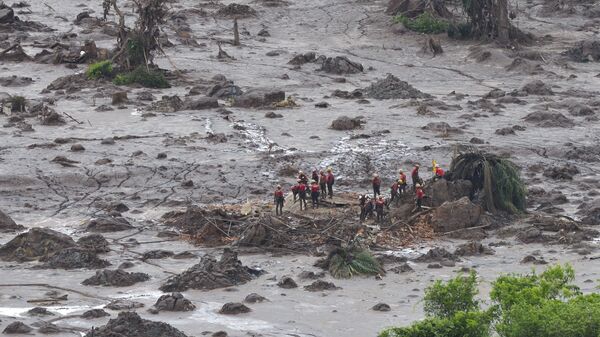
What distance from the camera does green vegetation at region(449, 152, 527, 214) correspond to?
25.2 m

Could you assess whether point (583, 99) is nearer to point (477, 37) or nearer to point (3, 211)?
point (477, 37)

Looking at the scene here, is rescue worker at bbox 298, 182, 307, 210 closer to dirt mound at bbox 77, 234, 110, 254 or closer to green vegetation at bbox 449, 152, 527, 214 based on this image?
green vegetation at bbox 449, 152, 527, 214

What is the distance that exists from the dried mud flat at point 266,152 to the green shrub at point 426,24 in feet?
2.56

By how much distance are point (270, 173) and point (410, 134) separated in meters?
4.80

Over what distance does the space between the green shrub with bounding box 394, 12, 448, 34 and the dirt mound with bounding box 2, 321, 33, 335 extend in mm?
32901

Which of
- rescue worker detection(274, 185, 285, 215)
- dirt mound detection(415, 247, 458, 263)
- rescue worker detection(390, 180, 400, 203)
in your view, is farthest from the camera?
rescue worker detection(390, 180, 400, 203)

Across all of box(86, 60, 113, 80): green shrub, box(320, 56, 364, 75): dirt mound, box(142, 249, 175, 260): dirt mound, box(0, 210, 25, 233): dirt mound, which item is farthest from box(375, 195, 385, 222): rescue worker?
box(320, 56, 364, 75): dirt mound

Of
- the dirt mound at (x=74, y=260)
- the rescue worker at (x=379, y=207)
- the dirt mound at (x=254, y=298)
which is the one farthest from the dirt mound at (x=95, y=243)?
the rescue worker at (x=379, y=207)

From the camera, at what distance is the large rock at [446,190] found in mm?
25109

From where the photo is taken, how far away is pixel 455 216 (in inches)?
950

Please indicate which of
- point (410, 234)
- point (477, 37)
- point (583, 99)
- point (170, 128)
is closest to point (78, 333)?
point (410, 234)

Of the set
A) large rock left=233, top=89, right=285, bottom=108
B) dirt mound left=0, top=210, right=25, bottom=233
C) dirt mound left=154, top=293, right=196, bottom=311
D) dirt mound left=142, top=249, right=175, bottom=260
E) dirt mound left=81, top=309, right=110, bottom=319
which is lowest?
large rock left=233, top=89, right=285, bottom=108

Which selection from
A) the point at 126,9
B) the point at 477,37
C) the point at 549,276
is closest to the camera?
the point at 549,276

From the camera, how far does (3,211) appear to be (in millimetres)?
25906
